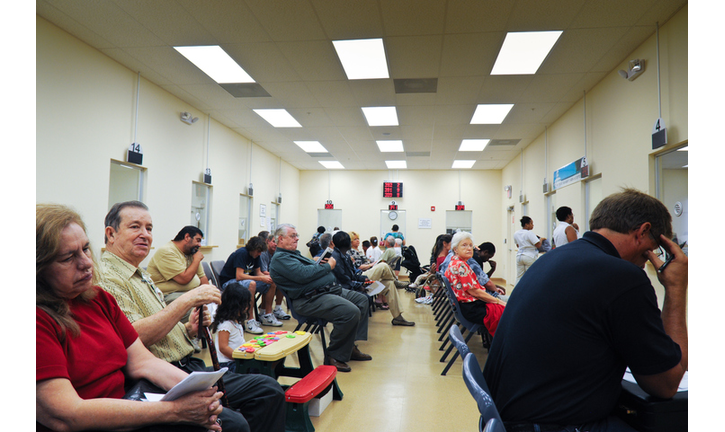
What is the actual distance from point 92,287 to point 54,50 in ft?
13.6

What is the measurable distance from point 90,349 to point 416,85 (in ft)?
17.3

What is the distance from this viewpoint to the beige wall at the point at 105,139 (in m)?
4.10

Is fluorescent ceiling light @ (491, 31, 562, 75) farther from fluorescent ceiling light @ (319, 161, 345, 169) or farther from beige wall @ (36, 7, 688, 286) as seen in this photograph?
fluorescent ceiling light @ (319, 161, 345, 169)

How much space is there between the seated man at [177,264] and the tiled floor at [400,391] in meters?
0.76

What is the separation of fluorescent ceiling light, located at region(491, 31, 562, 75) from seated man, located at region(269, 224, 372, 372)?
3320 millimetres

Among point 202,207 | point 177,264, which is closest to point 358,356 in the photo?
point 177,264

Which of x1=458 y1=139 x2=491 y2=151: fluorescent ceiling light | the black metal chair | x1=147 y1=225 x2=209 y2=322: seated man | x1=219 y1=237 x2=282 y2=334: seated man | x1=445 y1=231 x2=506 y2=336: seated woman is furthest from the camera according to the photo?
x1=458 y1=139 x2=491 y2=151: fluorescent ceiling light

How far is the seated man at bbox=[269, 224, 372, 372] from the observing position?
12.1 feet

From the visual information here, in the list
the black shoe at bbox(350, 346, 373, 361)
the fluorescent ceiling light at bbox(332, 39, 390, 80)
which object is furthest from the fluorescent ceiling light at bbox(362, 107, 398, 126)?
the black shoe at bbox(350, 346, 373, 361)

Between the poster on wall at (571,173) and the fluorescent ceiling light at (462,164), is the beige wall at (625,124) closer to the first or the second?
the poster on wall at (571,173)

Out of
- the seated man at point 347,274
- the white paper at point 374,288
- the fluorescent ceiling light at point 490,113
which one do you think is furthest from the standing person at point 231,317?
the fluorescent ceiling light at point 490,113

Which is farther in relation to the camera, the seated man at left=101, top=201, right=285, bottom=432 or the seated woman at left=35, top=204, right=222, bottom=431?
the seated man at left=101, top=201, right=285, bottom=432

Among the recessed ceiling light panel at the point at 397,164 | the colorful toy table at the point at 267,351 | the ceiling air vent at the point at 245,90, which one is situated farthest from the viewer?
the recessed ceiling light panel at the point at 397,164

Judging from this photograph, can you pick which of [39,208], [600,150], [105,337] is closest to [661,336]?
[105,337]
